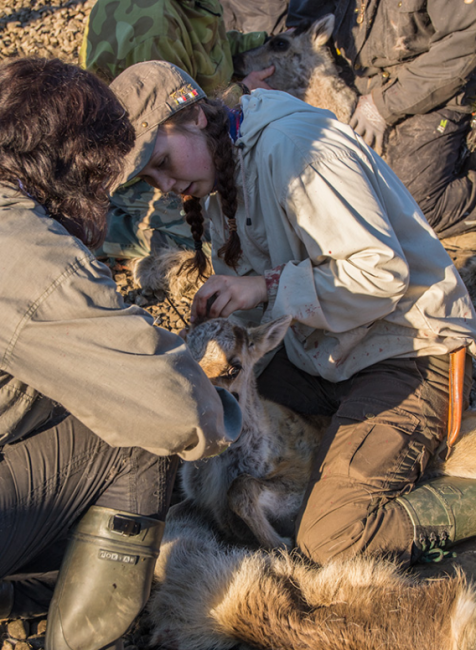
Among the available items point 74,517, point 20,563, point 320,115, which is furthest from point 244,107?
point 20,563

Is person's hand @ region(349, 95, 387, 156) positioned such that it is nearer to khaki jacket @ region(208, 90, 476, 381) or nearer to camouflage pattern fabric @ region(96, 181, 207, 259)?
camouflage pattern fabric @ region(96, 181, 207, 259)

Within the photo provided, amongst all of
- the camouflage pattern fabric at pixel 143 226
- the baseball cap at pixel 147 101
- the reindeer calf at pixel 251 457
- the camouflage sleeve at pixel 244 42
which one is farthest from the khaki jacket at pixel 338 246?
the camouflage sleeve at pixel 244 42

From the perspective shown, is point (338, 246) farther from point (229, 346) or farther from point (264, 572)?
point (264, 572)

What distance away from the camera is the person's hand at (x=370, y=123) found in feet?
18.3

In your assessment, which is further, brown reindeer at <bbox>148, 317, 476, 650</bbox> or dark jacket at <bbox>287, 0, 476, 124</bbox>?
dark jacket at <bbox>287, 0, 476, 124</bbox>

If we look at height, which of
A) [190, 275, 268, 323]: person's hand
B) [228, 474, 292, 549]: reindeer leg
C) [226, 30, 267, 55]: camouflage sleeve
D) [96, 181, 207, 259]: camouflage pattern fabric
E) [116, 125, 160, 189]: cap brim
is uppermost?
[226, 30, 267, 55]: camouflage sleeve

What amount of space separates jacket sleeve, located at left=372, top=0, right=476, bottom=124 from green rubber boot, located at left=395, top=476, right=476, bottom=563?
379cm

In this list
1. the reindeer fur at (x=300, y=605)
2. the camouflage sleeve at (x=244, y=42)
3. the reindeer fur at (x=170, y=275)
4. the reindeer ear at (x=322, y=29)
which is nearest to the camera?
the reindeer fur at (x=300, y=605)

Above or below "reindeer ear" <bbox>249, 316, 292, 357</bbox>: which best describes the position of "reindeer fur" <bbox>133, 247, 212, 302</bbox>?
below

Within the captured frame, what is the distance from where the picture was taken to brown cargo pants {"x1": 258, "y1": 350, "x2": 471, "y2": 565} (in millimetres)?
2863

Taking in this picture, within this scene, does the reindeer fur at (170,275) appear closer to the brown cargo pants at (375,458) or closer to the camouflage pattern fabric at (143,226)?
the camouflage pattern fabric at (143,226)

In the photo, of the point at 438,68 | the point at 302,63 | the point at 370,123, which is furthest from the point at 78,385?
the point at 302,63

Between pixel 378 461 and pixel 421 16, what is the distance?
4.33 m

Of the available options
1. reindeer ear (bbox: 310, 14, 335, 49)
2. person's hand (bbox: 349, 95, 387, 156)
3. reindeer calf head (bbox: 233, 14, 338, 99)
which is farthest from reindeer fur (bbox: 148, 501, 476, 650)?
reindeer ear (bbox: 310, 14, 335, 49)
